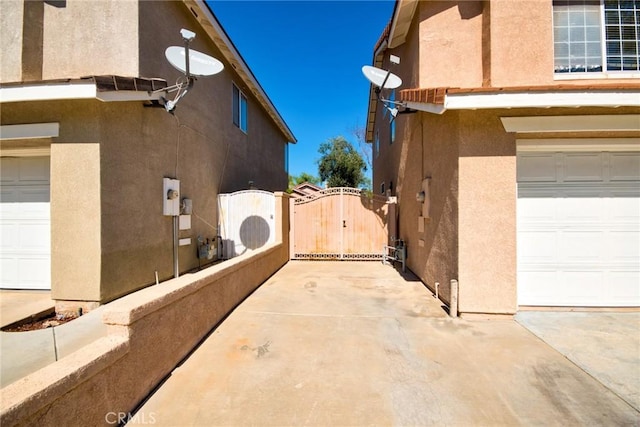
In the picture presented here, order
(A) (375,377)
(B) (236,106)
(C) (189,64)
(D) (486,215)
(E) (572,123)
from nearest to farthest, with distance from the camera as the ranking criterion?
(A) (375,377) → (E) (572,123) → (D) (486,215) → (C) (189,64) → (B) (236,106)

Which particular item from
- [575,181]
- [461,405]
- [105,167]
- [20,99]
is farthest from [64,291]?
[575,181]

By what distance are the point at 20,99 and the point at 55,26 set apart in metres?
2.07

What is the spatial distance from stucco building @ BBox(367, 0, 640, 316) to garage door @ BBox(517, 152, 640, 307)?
0.06 feet

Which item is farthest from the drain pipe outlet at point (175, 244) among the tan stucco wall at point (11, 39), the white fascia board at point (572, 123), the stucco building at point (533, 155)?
the white fascia board at point (572, 123)

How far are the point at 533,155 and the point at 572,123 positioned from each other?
702mm

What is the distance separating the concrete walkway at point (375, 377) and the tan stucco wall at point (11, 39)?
660 centimetres

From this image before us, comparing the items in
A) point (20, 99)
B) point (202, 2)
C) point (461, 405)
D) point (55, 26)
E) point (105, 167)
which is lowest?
point (461, 405)

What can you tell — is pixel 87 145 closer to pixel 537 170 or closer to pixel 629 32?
pixel 537 170

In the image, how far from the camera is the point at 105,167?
5441mm

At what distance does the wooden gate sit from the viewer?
10.1 meters

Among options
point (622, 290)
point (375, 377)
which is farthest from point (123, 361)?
point (622, 290)

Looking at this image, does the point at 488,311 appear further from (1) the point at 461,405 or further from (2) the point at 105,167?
(2) the point at 105,167

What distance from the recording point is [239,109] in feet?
39.8

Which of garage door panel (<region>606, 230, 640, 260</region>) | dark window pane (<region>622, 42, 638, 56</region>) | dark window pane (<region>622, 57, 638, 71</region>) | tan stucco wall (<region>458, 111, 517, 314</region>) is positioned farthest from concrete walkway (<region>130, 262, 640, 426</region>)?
dark window pane (<region>622, 42, 638, 56</region>)
